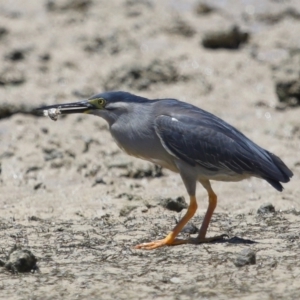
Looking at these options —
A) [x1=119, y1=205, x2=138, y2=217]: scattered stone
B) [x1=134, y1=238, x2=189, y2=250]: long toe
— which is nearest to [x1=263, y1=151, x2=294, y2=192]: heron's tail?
[x1=134, y1=238, x2=189, y2=250]: long toe

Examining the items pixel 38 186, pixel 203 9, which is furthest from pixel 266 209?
pixel 203 9

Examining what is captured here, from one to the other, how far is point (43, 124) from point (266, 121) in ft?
9.16

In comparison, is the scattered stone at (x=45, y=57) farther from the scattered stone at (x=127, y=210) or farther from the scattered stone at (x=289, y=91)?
the scattered stone at (x=127, y=210)

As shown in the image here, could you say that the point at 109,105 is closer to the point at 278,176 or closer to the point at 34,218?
the point at 34,218

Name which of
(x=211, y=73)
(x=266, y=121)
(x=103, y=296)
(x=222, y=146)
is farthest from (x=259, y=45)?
(x=103, y=296)

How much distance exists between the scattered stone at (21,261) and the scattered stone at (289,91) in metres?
6.11

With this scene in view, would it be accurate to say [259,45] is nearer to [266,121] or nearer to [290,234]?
[266,121]

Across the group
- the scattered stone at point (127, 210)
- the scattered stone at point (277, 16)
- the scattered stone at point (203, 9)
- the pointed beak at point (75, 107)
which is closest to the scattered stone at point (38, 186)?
the scattered stone at point (127, 210)

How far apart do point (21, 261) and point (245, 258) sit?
1.52 m

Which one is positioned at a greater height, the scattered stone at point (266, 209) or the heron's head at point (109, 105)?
the heron's head at point (109, 105)

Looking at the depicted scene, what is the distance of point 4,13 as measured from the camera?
14258 mm

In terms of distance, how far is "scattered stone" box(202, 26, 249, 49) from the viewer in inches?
523

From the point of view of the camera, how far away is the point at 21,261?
621 cm

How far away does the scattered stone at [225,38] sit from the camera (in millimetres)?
13273
